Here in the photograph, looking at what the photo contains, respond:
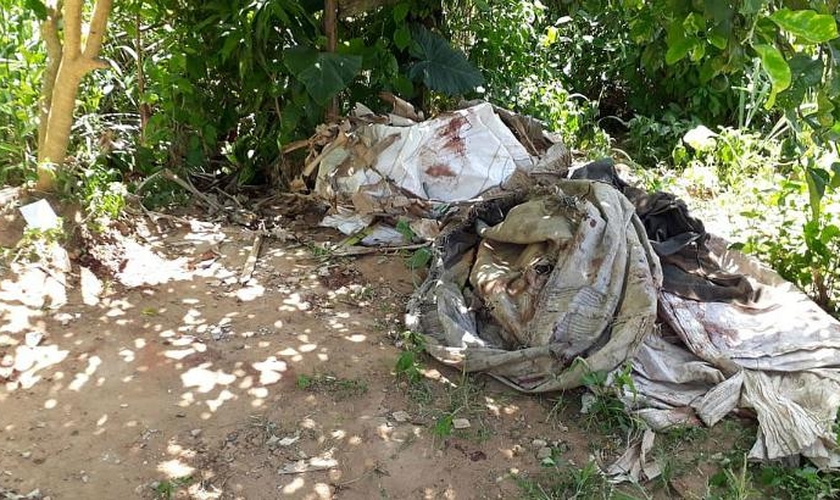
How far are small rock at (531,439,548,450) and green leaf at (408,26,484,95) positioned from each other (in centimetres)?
268

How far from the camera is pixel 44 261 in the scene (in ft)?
10.6

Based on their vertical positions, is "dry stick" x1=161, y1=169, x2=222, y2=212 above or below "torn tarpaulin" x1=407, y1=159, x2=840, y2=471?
above

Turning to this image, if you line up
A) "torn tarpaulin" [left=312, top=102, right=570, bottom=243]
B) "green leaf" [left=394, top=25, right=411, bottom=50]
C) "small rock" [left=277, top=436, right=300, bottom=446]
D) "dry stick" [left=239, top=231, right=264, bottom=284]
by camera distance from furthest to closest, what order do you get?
"green leaf" [left=394, top=25, right=411, bottom=50] < "torn tarpaulin" [left=312, top=102, right=570, bottom=243] < "dry stick" [left=239, top=231, right=264, bottom=284] < "small rock" [left=277, top=436, right=300, bottom=446]

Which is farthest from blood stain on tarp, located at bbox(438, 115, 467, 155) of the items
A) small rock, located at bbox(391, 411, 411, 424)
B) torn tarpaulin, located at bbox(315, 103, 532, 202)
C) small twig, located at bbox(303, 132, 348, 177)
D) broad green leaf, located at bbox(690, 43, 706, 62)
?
broad green leaf, located at bbox(690, 43, 706, 62)

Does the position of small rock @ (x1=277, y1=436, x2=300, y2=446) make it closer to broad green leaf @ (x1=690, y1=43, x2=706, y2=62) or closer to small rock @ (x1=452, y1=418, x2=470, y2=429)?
small rock @ (x1=452, y1=418, x2=470, y2=429)

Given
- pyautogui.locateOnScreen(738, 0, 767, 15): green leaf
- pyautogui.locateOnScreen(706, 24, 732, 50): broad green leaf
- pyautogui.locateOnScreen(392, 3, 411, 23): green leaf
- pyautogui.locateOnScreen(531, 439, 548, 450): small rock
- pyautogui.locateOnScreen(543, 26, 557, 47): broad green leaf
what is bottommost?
pyautogui.locateOnScreen(531, 439, 548, 450): small rock

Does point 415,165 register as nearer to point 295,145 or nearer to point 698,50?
point 295,145

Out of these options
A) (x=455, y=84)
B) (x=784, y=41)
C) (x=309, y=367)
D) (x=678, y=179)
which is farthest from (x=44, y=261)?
(x=678, y=179)

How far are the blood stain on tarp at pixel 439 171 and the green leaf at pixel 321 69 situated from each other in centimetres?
66

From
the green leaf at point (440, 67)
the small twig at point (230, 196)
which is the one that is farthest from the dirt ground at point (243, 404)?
the green leaf at point (440, 67)

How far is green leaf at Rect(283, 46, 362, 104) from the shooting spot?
4.12 m

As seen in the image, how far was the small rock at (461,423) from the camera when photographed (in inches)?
103

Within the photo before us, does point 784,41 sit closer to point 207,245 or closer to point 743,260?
point 743,260

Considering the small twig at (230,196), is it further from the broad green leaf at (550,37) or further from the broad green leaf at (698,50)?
the broad green leaf at (698,50)
